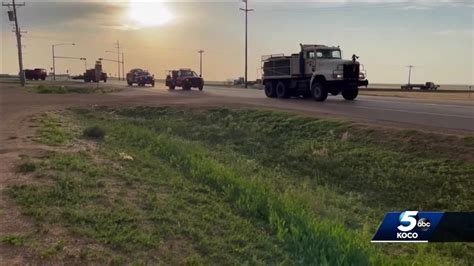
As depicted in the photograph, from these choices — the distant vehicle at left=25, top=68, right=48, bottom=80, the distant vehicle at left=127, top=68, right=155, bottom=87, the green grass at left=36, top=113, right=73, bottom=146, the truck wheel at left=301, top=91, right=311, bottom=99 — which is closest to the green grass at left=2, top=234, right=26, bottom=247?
the green grass at left=36, top=113, right=73, bottom=146

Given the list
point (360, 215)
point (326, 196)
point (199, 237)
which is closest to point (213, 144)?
point (326, 196)

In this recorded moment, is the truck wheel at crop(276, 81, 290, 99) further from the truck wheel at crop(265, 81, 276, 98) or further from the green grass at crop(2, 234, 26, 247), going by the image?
the green grass at crop(2, 234, 26, 247)

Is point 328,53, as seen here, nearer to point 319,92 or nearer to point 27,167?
point 319,92

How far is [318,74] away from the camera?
27125mm

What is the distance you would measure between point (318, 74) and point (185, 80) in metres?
25.6

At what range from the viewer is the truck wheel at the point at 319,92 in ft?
87.6

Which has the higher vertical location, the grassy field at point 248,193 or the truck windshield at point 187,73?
the truck windshield at point 187,73

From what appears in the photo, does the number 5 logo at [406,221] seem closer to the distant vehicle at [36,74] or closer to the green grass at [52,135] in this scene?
the green grass at [52,135]

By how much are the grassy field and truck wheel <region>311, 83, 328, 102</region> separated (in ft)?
33.9

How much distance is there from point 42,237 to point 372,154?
902 cm

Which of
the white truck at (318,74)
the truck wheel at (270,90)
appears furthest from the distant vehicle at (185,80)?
the white truck at (318,74)

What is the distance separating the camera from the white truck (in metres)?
26.5

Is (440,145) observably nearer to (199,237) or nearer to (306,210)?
(306,210)

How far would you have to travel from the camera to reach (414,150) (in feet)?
38.5
